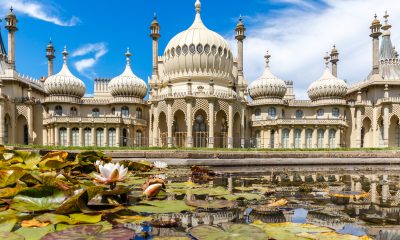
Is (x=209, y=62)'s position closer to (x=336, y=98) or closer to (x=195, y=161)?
(x=336, y=98)

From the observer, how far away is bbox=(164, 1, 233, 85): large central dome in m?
31.7

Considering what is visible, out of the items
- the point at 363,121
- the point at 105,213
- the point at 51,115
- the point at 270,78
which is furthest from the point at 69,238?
the point at 363,121

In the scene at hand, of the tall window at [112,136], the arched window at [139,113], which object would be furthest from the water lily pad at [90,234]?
the arched window at [139,113]

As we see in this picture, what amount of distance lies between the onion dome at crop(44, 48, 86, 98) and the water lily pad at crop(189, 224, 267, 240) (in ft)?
113

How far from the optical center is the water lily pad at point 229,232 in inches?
99.9

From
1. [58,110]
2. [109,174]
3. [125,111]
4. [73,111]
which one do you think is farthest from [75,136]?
[109,174]

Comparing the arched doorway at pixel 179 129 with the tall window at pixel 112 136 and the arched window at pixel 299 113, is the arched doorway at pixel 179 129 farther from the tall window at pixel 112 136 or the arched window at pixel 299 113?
the arched window at pixel 299 113

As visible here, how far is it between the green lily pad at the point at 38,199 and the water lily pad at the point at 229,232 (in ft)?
5.17

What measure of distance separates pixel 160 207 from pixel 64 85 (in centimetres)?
3353

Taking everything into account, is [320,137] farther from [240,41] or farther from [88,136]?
[88,136]

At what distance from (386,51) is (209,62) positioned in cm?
2765

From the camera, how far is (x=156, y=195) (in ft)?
14.6

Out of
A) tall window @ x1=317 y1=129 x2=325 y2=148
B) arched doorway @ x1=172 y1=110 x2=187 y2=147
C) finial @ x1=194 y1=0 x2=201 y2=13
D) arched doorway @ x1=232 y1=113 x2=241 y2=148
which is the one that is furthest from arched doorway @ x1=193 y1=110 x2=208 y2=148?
finial @ x1=194 y1=0 x2=201 y2=13

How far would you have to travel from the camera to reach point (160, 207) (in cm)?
367
